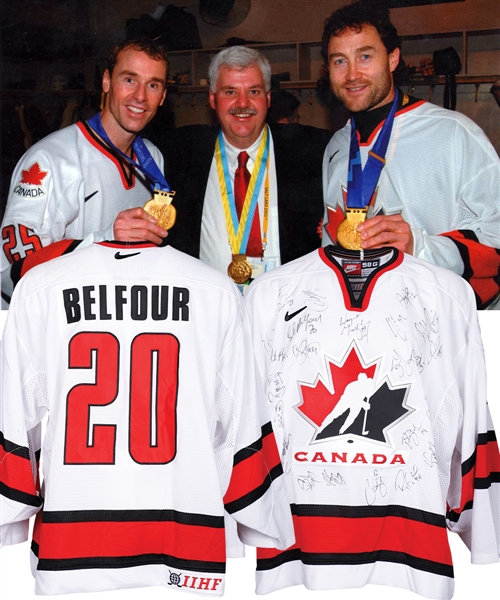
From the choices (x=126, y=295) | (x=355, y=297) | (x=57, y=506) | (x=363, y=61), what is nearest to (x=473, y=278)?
(x=355, y=297)

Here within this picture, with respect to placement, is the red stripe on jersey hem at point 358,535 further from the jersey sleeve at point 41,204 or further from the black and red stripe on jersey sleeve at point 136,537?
the jersey sleeve at point 41,204

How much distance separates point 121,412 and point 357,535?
0.64 meters

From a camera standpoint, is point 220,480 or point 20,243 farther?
point 20,243

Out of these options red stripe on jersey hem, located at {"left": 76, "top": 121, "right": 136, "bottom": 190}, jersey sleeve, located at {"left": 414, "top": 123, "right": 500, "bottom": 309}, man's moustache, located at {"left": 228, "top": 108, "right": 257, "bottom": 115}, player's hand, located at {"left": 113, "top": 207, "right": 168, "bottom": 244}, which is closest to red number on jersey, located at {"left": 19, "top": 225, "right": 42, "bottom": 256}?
red stripe on jersey hem, located at {"left": 76, "top": 121, "right": 136, "bottom": 190}

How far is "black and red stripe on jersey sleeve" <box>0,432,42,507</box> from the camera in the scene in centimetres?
178

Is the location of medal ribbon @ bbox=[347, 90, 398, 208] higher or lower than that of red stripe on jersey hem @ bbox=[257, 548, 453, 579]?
higher

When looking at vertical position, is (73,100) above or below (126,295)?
above

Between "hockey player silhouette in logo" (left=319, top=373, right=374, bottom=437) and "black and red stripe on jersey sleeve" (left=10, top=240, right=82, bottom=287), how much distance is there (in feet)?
2.67

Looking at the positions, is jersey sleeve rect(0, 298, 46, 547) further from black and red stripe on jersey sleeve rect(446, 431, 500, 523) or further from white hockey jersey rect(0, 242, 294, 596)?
black and red stripe on jersey sleeve rect(446, 431, 500, 523)

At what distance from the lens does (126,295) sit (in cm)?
178

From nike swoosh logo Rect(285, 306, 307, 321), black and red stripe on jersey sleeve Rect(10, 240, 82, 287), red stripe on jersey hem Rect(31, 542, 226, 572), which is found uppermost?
black and red stripe on jersey sleeve Rect(10, 240, 82, 287)

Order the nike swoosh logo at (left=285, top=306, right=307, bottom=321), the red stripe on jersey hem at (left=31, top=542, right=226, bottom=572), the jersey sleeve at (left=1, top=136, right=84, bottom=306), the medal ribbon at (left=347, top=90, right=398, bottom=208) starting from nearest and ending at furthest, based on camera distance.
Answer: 1. the red stripe on jersey hem at (left=31, top=542, right=226, bottom=572)
2. the nike swoosh logo at (left=285, top=306, right=307, bottom=321)
3. the medal ribbon at (left=347, top=90, right=398, bottom=208)
4. the jersey sleeve at (left=1, top=136, right=84, bottom=306)

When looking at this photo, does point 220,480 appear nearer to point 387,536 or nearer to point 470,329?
point 387,536

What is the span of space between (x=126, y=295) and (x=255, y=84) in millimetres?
788
